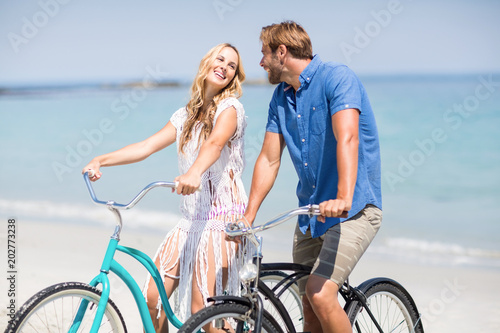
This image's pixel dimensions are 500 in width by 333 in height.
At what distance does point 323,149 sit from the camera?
2.92 m

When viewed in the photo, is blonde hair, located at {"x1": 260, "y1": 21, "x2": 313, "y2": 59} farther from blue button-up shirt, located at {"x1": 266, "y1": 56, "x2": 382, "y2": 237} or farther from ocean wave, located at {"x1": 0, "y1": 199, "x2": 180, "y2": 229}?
ocean wave, located at {"x1": 0, "y1": 199, "x2": 180, "y2": 229}

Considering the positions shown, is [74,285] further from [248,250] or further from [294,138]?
[294,138]

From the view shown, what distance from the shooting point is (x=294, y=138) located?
305cm

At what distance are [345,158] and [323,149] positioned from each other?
0.92ft

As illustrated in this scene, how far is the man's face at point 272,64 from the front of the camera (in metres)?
2.96

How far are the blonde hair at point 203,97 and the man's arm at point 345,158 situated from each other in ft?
2.18

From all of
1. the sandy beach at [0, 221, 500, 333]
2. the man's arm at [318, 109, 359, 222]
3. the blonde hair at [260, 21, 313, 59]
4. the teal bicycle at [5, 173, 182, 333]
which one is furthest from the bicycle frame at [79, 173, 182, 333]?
the sandy beach at [0, 221, 500, 333]

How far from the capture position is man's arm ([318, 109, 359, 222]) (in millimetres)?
2508

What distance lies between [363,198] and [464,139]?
13758 millimetres

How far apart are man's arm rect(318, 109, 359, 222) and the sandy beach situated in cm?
253

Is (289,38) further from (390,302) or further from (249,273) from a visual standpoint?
(390,302)

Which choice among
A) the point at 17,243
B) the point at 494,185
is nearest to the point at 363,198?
the point at 17,243

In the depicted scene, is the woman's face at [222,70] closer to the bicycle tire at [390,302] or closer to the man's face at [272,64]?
the man's face at [272,64]

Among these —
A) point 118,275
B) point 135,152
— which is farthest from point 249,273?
point 135,152
